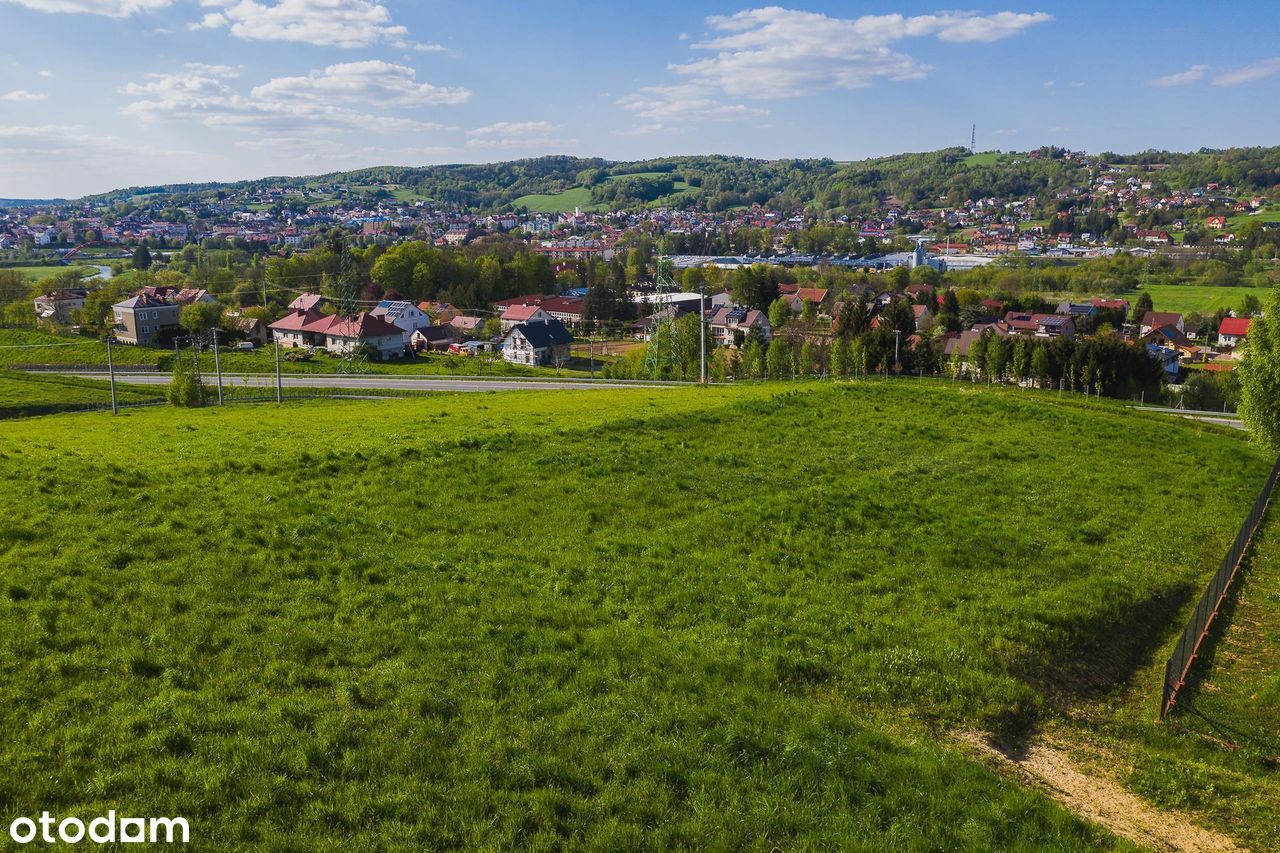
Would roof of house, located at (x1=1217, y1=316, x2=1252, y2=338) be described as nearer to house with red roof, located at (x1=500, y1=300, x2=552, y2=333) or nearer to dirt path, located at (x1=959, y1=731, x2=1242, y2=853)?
house with red roof, located at (x1=500, y1=300, x2=552, y2=333)

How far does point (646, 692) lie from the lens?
394 inches

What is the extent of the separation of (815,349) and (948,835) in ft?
246

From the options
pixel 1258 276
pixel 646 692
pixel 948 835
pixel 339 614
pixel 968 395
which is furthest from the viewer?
pixel 1258 276

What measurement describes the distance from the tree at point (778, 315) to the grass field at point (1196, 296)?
6089 centimetres

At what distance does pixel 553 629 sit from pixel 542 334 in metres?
81.7

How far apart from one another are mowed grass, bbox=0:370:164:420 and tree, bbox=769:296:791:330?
255 ft

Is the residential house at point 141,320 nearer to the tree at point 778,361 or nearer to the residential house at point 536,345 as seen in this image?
the residential house at point 536,345

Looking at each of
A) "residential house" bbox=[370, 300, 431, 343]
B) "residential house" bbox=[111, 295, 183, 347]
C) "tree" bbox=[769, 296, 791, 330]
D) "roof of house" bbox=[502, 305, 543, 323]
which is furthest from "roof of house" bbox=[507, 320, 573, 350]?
"residential house" bbox=[111, 295, 183, 347]

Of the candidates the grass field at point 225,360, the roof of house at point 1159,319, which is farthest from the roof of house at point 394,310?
the roof of house at point 1159,319

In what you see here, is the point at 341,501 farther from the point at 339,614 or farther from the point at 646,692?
the point at 646,692

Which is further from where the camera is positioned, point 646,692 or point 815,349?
point 815,349

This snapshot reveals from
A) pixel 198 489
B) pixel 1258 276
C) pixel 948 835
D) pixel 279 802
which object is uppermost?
pixel 1258 276

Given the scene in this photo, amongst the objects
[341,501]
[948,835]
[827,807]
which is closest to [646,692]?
[827,807]

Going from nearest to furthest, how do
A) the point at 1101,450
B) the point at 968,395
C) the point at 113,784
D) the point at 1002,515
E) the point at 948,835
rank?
1. the point at 113,784
2. the point at 948,835
3. the point at 1002,515
4. the point at 1101,450
5. the point at 968,395
